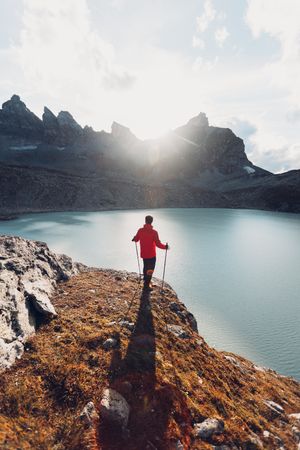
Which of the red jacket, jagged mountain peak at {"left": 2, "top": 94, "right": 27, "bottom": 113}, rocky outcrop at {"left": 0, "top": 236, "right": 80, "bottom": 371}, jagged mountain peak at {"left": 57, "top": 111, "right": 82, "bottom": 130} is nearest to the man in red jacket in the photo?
the red jacket

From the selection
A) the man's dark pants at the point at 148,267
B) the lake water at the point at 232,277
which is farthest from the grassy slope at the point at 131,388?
the lake water at the point at 232,277

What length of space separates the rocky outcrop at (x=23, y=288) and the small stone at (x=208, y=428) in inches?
169

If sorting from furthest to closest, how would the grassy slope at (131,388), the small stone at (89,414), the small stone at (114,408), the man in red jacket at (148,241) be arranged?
the man in red jacket at (148,241) < the small stone at (114,408) < the small stone at (89,414) < the grassy slope at (131,388)

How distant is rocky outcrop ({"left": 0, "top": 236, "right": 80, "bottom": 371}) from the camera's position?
663 cm

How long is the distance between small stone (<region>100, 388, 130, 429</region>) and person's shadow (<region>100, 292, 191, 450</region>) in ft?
0.42

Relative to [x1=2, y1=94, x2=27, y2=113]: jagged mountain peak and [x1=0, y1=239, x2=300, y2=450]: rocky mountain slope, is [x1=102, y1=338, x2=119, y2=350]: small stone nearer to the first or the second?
[x1=0, y1=239, x2=300, y2=450]: rocky mountain slope

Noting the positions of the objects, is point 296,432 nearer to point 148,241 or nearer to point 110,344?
point 110,344

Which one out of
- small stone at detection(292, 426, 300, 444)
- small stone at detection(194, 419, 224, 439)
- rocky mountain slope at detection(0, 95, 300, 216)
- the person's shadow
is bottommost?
small stone at detection(292, 426, 300, 444)

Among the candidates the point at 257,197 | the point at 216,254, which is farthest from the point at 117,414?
the point at 257,197

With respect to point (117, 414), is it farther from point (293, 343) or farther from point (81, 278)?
point (293, 343)

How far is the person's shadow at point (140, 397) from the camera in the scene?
4.83 metres

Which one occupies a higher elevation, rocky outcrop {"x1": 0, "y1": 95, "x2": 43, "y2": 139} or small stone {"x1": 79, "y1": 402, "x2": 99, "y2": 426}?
rocky outcrop {"x1": 0, "y1": 95, "x2": 43, "y2": 139}

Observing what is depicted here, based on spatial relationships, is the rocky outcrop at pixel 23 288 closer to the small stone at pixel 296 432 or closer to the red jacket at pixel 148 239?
the red jacket at pixel 148 239

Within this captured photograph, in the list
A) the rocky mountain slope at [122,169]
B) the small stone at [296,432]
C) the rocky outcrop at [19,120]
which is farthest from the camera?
the rocky outcrop at [19,120]
